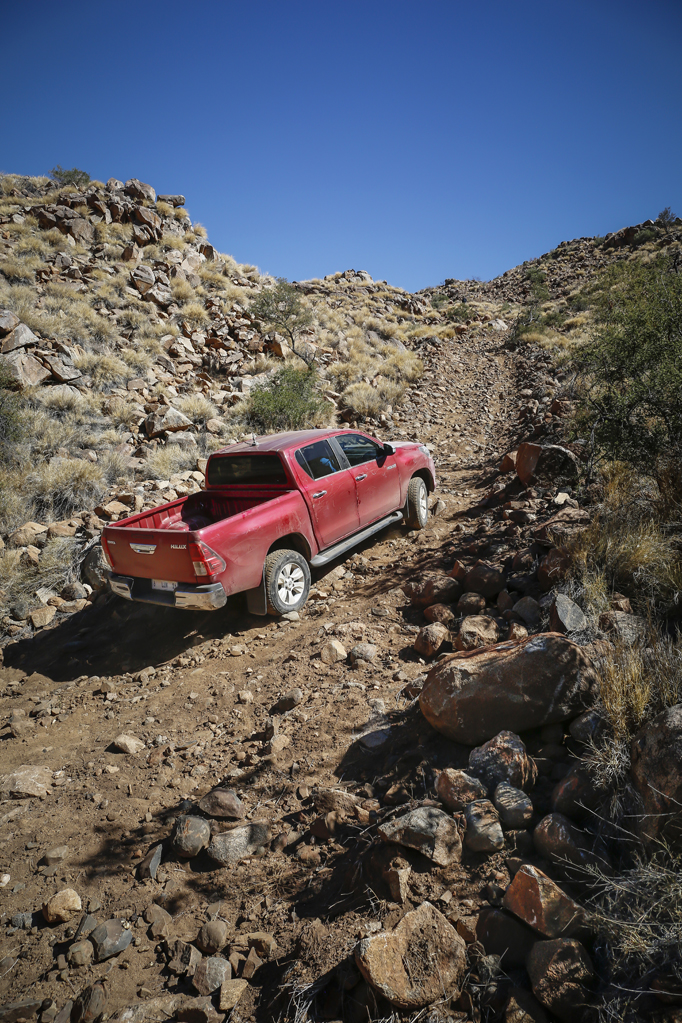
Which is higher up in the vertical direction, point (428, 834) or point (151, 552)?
point (151, 552)

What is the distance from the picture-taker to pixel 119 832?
3057 mm

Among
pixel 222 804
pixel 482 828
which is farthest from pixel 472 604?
pixel 222 804

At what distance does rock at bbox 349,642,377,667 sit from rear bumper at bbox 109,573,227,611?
1260 millimetres

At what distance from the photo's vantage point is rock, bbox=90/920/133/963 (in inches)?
90.0

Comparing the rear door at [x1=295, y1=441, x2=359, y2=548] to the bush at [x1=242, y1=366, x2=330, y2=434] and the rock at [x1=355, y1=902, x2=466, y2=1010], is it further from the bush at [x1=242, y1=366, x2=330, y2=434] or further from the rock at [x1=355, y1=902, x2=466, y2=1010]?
the bush at [x1=242, y1=366, x2=330, y2=434]

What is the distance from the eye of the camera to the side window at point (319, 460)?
5.75m

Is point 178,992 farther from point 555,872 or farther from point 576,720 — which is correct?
point 576,720

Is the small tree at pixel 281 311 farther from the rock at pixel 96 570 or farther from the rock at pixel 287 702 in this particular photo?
the rock at pixel 287 702

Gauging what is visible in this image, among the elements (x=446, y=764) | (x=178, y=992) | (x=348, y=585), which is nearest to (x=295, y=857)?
(x=178, y=992)

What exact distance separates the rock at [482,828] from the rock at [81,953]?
180cm

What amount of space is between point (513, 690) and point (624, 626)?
0.99 metres

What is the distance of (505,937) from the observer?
1.87 m

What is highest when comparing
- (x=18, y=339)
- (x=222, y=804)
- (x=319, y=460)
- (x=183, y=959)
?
(x=18, y=339)

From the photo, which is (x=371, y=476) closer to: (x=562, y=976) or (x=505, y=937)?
(x=505, y=937)
